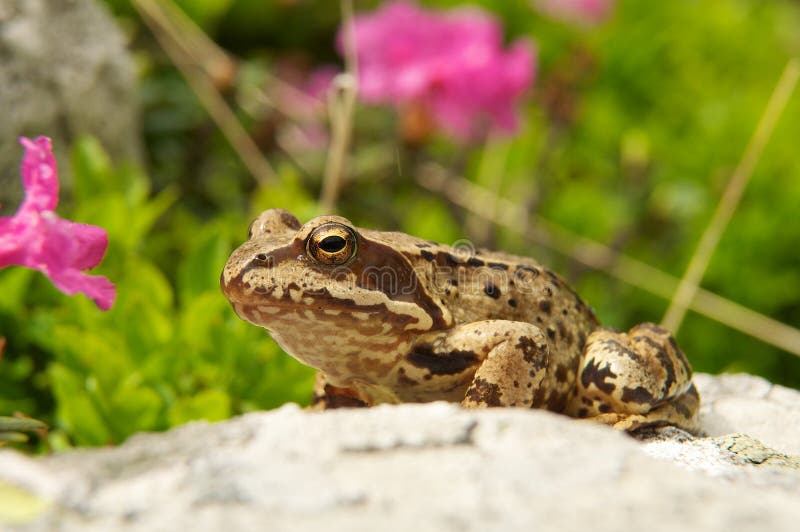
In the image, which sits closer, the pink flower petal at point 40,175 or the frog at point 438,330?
the pink flower petal at point 40,175

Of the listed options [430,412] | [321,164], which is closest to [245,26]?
[321,164]

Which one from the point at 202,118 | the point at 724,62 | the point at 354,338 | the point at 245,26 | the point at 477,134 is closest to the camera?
the point at 354,338

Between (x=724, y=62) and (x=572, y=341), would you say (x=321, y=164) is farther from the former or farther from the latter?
(x=724, y=62)

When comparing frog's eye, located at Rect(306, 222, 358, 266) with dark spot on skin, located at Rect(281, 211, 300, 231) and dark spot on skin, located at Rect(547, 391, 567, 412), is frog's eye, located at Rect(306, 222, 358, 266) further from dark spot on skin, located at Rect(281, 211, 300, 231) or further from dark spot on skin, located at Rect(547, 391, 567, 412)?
dark spot on skin, located at Rect(547, 391, 567, 412)

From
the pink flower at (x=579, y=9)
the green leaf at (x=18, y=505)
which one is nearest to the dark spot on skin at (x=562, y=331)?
the green leaf at (x=18, y=505)

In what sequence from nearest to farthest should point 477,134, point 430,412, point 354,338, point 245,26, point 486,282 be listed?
point 430,412 → point 354,338 → point 486,282 → point 477,134 → point 245,26

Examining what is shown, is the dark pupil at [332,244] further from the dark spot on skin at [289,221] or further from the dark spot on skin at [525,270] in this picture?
the dark spot on skin at [525,270]

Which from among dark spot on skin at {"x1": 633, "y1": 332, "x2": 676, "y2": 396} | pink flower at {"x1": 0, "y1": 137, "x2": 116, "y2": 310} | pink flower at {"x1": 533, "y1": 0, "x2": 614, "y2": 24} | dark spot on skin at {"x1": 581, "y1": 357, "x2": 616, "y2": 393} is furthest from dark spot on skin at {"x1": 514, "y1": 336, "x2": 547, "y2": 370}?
pink flower at {"x1": 533, "y1": 0, "x2": 614, "y2": 24}
